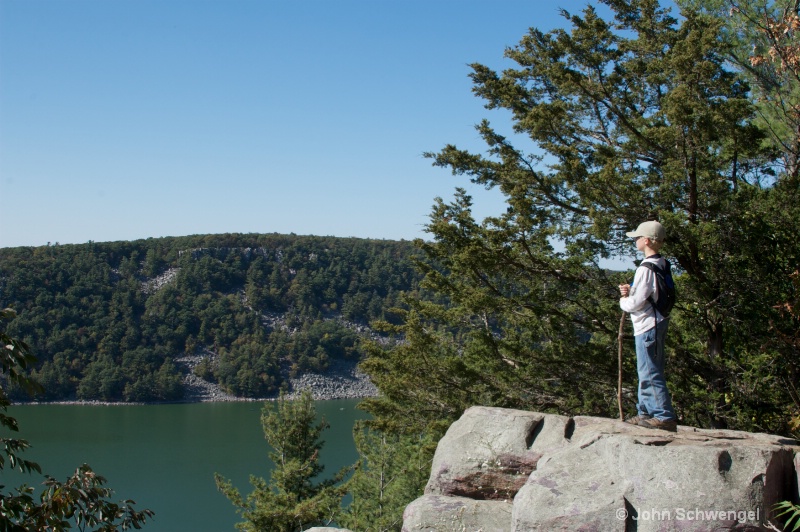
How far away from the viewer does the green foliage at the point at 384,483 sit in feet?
54.1

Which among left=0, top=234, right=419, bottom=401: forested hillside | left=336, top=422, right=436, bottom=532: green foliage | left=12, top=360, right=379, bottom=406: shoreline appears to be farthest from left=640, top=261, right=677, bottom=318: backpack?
left=12, top=360, right=379, bottom=406: shoreline

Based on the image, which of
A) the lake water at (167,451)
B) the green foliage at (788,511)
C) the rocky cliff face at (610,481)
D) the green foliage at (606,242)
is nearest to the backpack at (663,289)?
the rocky cliff face at (610,481)

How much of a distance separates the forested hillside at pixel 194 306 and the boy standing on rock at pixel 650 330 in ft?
230

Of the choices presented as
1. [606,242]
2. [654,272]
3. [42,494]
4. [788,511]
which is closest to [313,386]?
[606,242]

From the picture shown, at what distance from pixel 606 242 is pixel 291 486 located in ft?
42.2

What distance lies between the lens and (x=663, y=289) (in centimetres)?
521

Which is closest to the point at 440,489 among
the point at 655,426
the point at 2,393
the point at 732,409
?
the point at 655,426

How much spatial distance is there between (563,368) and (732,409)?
2390 millimetres

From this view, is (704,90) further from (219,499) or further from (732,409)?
(219,499)

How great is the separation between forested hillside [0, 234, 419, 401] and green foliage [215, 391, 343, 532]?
178 ft

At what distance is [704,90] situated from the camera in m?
9.31

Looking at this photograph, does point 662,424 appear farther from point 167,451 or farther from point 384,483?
point 167,451

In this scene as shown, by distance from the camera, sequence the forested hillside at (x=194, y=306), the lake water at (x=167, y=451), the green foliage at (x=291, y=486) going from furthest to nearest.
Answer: the forested hillside at (x=194, y=306) < the lake water at (x=167, y=451) < the green foliage at (x=291, y=486)

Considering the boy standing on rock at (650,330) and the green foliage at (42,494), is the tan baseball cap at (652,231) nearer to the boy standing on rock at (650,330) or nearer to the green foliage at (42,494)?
the boy standing on rock at (650,330)
